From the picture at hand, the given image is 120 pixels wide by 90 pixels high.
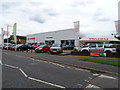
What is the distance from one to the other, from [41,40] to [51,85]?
142 ft

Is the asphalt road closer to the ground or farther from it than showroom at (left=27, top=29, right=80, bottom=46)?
closer to the ground

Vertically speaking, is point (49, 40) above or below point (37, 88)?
above

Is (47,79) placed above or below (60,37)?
below

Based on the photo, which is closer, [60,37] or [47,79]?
[47,79]

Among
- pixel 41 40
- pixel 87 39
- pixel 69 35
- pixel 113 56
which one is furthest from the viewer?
pixel 41 40

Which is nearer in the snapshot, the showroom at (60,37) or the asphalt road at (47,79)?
the asphalt road at (47,79)

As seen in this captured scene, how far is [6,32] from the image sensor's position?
110 feet

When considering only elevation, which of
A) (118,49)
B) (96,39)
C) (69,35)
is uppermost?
(69,35)

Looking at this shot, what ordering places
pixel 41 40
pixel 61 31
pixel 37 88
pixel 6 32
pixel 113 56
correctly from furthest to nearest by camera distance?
pixel 41 40 < pixel 61 31 < pixel 6 32 < pixel 113 56 < pixel 37 88

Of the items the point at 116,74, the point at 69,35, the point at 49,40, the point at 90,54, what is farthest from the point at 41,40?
the point at 116,74

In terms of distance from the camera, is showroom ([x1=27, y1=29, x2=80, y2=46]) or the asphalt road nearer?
the asphalt road

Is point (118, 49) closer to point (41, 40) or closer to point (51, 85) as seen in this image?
point (51, 85)

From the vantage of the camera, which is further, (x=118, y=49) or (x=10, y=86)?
(x=118, y=49)

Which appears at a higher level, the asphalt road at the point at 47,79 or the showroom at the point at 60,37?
the showroom at the point at 60,37
